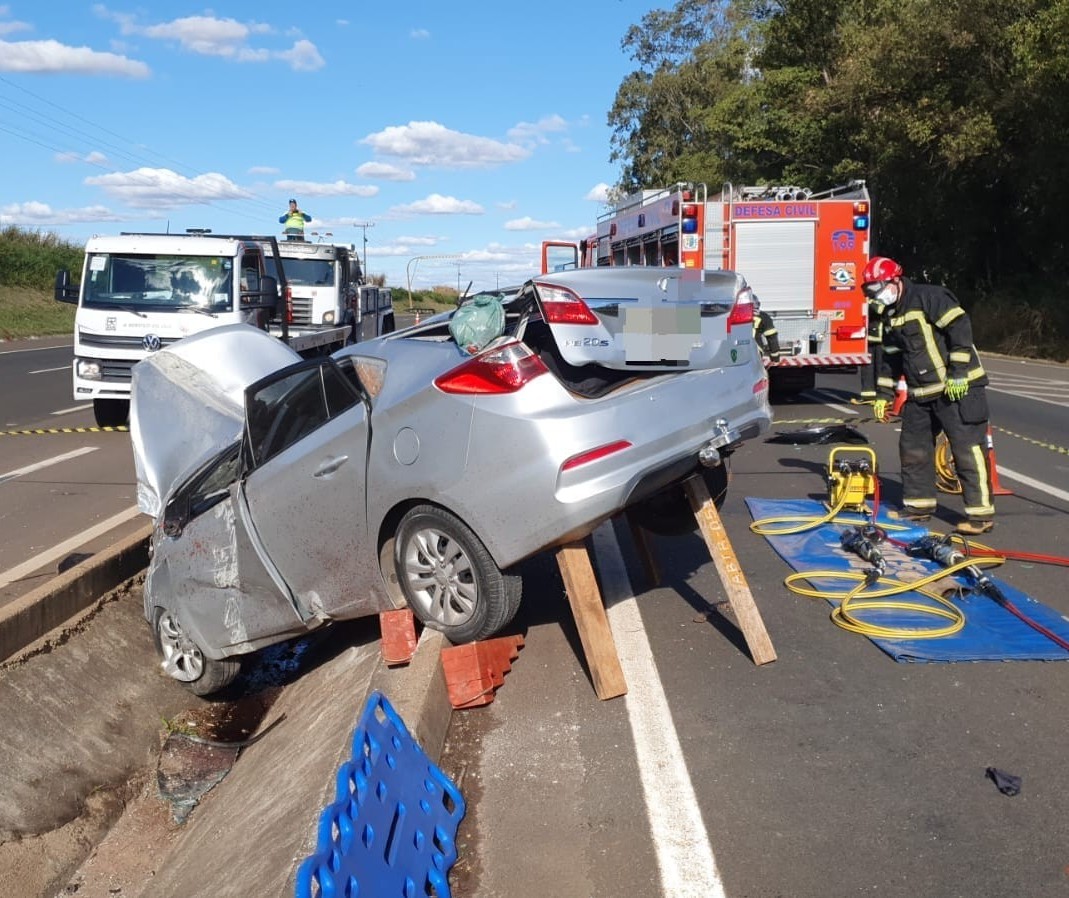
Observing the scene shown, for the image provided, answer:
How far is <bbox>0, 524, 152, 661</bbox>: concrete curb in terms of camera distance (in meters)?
5.50

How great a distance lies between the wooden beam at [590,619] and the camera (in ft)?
16.2

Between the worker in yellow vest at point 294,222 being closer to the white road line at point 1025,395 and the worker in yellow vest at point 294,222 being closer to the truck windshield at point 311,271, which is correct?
the truck windshield at point 311,271

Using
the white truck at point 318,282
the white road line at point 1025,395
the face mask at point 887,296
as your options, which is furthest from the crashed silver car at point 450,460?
the white truck at point 318,282

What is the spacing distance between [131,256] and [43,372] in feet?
34.4

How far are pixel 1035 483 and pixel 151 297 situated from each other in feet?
33.4

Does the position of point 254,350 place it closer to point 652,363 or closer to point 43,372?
point 652,363

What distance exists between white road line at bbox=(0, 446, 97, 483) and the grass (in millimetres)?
26185

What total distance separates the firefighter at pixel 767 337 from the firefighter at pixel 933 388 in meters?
5.83

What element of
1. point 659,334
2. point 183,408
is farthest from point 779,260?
point 659,334

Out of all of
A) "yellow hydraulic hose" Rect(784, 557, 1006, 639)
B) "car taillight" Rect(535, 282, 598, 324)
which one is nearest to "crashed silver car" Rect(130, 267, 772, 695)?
"car taillight" Rect(535, 282, 598, 324)

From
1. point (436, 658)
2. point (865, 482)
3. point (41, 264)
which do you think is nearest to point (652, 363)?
point (436, 658)

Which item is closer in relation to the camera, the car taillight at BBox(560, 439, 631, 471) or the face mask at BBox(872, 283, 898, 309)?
the car taillight at BBox(560, 439, 631, 471)

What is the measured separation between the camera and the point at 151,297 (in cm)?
1404

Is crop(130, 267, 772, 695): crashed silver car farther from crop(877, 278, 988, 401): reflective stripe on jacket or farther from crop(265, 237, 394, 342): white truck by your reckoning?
crop(265, 237, 394, 342): white truck
